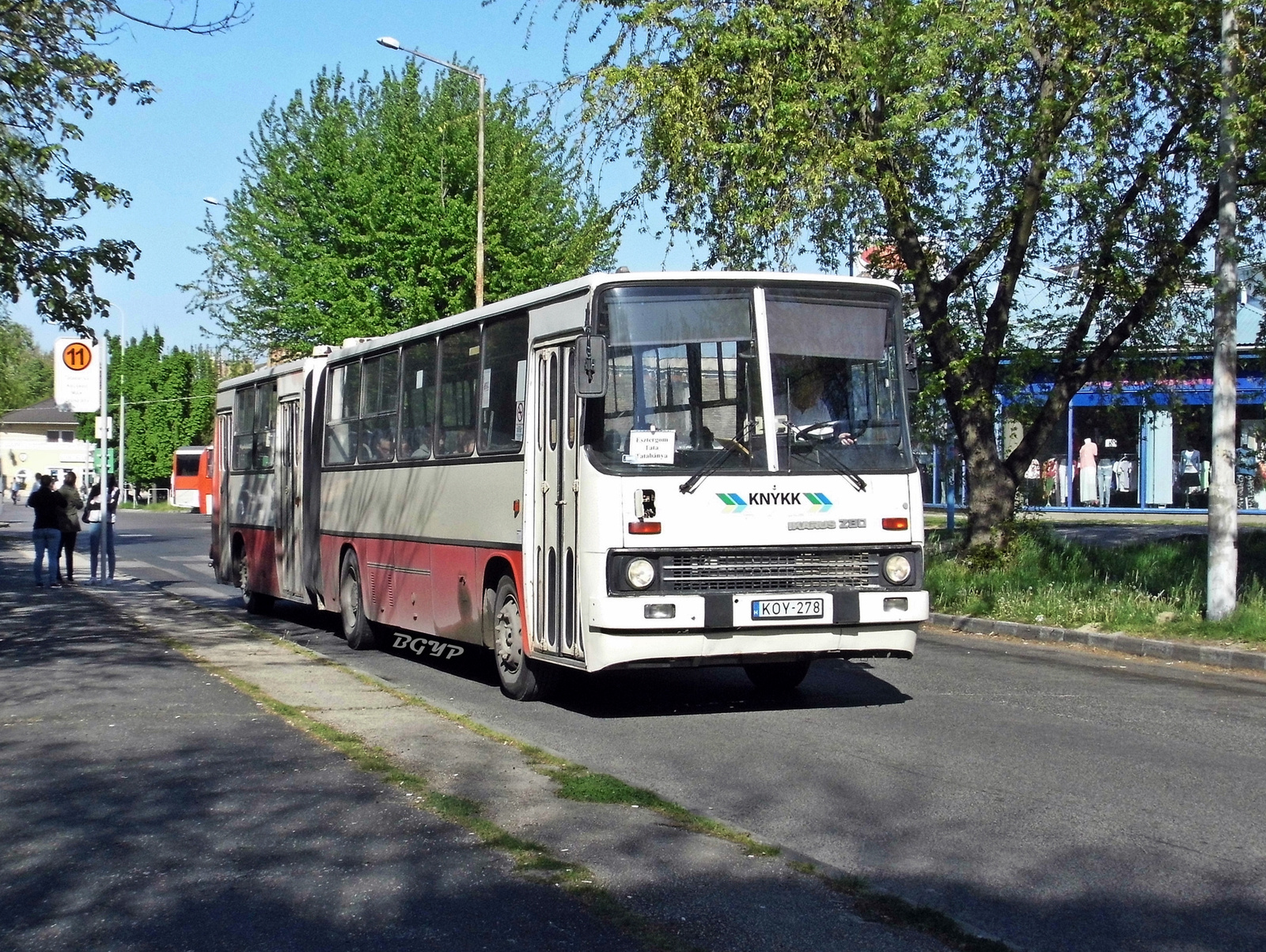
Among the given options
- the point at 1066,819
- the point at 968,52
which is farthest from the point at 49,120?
the point at 1066,819

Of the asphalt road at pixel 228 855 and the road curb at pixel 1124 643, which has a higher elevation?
the asphalt road at pixel 228 855

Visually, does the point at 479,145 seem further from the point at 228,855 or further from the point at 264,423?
the point at 228,855

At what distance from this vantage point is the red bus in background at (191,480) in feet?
267

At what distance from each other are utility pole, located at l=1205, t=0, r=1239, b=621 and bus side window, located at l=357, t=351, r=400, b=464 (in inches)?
314

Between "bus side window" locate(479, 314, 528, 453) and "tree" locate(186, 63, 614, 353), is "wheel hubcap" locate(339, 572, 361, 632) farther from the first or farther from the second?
"tree" locate(186, 63, 614, 353)

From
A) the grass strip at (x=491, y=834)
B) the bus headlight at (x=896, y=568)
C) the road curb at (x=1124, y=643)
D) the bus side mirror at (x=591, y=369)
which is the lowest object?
the road curb at (x=1124, y=643)

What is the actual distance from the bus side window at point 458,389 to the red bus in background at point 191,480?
70045 mm

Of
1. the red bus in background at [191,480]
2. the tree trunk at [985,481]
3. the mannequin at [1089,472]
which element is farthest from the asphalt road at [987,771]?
the red bus in background at [191,480]

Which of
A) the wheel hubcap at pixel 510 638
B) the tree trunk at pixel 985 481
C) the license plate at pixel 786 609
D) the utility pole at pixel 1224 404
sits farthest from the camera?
the tree trunk at pixel 985 481

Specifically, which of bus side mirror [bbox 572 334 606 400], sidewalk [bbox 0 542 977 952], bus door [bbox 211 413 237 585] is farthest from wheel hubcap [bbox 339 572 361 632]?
bus side mirror [bbox 572 334 606 400]

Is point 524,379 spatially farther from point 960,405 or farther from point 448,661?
point 960,405

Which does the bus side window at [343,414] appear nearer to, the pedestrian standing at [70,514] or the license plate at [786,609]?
the license plate at [786,609]

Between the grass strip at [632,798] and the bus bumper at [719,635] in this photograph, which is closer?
the grass strip at [632,798]

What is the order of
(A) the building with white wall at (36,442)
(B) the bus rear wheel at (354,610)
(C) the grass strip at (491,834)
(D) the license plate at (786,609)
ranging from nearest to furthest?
(C) the grass strip at (491,834)
(D) the license plate at (786,609)
(B) the bus rear wheel at (354,610)
(A) the building with white wall at (36,442)
